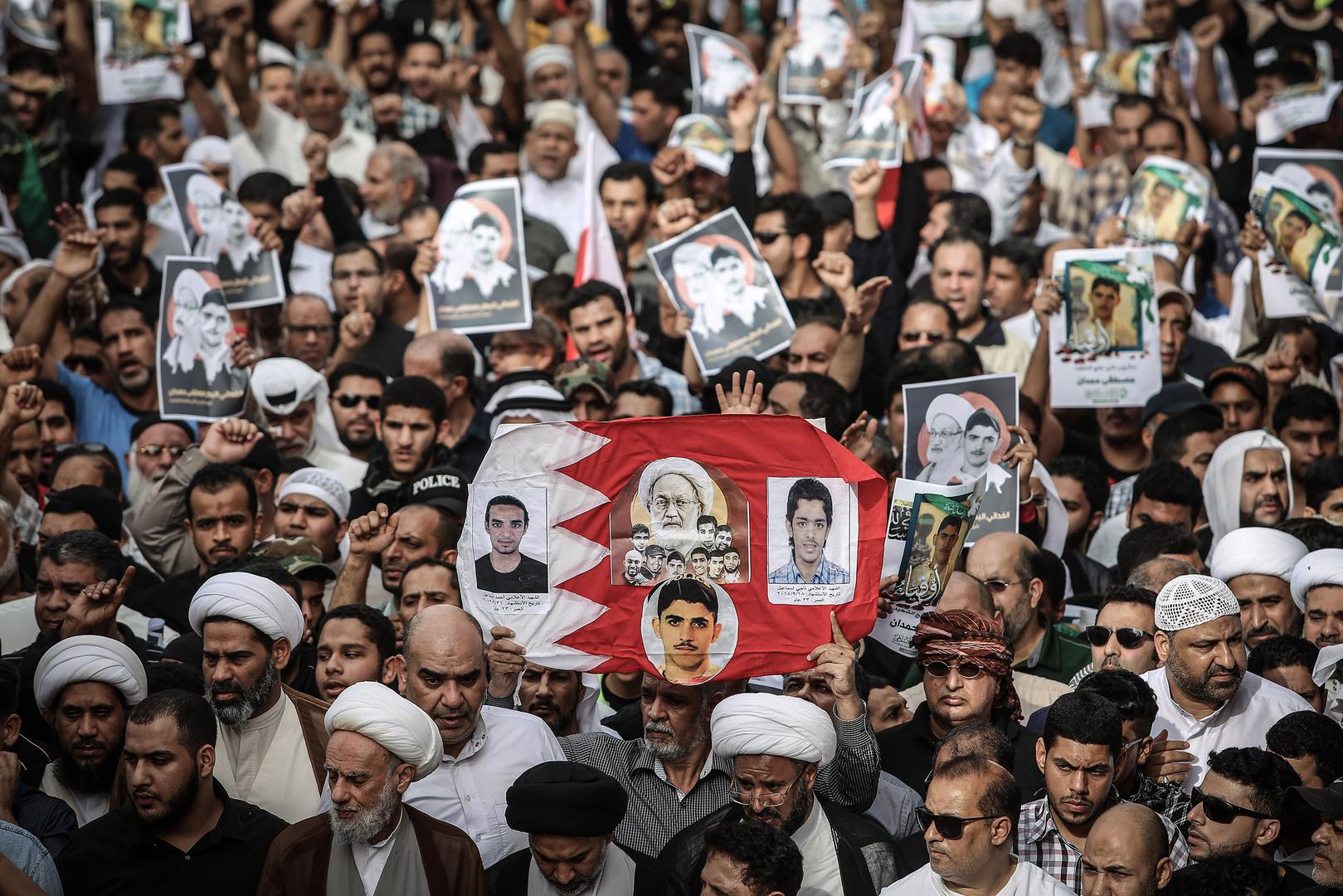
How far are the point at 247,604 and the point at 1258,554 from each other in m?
4.10

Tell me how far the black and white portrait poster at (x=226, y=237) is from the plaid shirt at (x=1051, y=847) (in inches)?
229

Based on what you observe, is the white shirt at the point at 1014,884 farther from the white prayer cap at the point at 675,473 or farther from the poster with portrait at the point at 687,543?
the white prayer cap at the point at 675,473

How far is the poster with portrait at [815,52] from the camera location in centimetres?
1325

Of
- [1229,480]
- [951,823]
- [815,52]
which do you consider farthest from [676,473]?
[815,52]

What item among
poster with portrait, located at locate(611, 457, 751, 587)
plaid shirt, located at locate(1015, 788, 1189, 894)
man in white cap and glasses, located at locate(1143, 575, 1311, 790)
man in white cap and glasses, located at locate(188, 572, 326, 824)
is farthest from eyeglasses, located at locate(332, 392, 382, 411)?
plaid shirt, located at locate(1015, 788, 1189, 894)

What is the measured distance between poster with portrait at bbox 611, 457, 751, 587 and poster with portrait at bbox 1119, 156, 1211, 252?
17.1 feet

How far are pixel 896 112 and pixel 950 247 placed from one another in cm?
118

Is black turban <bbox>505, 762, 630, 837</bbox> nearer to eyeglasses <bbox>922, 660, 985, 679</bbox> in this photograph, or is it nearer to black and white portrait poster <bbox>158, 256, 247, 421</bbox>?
eyeglasses <bbox>922, 660, 985, 679</bbox>

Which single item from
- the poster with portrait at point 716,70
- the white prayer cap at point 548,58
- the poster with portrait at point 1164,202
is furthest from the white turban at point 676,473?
the white prayer cap at point 548,58

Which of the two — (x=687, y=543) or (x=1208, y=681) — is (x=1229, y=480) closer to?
(x=1208, y=681)

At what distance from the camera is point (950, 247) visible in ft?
35.7

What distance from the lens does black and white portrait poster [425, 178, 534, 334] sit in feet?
34.8

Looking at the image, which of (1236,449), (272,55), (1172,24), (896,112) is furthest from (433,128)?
(1236,449)

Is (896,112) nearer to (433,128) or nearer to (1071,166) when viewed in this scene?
(1071,166)
